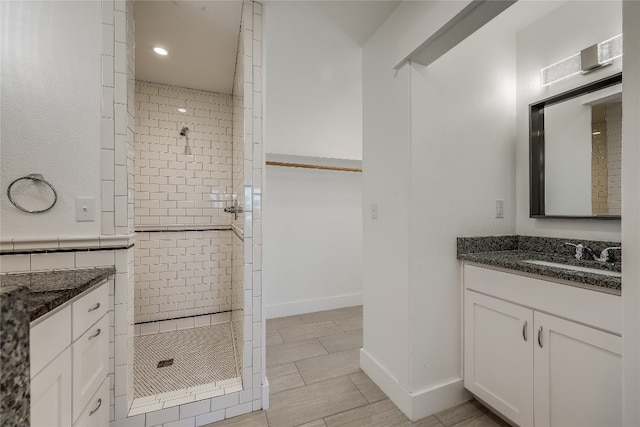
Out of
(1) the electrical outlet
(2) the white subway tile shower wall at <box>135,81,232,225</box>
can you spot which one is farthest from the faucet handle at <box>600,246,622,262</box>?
(2) the white subway tile shower wall at <box>135,81,232,225</box>

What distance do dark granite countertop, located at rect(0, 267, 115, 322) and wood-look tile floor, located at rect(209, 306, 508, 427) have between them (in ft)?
3.46

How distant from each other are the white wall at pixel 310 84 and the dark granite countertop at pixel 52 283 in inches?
64.4

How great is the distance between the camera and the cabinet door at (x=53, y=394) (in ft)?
2.56

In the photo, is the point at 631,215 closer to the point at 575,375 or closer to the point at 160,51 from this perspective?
the point at 575,375

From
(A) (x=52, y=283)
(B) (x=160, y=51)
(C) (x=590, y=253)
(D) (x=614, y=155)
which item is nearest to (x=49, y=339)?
(A) (x=52, y=283)

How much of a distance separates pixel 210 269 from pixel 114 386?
1.44 m

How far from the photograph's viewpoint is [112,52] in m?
1.34

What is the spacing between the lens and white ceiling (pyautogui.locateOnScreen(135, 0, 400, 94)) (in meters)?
1.62

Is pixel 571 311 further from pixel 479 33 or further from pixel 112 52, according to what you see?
pixel 112 52

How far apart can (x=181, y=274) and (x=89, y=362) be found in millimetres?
1581

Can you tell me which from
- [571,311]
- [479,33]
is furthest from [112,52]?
[571,311]

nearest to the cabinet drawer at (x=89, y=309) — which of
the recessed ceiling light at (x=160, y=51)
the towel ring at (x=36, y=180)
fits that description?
the towel ring at (x=36, y=180)

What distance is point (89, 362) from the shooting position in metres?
1.15

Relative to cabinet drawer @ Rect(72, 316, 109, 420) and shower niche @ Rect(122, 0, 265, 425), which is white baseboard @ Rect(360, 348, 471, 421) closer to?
shower niche @ Rect(122, 0, 265, 425)
